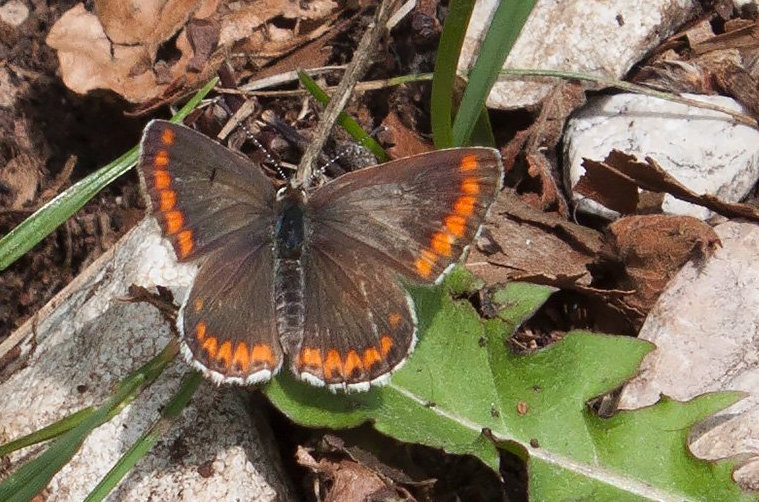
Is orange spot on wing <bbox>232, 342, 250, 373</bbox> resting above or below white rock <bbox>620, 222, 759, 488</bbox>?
above

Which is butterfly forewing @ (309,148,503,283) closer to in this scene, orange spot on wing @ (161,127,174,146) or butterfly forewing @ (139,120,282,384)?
butterfly forewing @ (139,120,282,384)

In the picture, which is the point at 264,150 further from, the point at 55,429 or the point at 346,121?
the point at 55,429

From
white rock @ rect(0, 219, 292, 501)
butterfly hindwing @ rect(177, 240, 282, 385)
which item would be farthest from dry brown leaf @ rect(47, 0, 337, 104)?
butterfly hindwing @ rect(177, 240, 282, 385)

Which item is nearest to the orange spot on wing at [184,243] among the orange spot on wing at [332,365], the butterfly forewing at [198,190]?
the butterfly forewing at [198,190]

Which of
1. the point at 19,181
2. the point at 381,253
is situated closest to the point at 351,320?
the point at 381,253

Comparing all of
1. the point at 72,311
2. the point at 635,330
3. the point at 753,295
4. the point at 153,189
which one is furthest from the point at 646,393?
the point at 72,311

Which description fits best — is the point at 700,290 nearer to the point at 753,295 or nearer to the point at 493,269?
the point at 753,295
